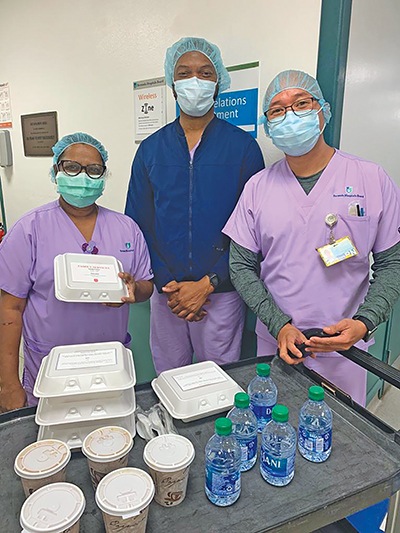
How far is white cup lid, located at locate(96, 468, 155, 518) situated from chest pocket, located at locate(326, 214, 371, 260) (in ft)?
3.18

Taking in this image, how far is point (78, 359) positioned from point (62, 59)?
8.00ft

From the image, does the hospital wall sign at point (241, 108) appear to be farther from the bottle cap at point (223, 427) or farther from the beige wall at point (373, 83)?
the bottle cap at point (223, 427)

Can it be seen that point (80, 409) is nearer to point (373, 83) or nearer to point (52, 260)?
point (52, 260)

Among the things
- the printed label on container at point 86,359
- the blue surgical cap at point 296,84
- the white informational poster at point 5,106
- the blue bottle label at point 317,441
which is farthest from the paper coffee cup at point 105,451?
the white informational poster at point 5,106

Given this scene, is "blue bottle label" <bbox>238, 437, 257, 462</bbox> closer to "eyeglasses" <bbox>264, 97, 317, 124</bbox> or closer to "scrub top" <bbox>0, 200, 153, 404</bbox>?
"scrub top" <bbox>0, 200, 153, 404</bbox>

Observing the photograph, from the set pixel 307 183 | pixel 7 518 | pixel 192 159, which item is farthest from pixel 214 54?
pixel 7 518

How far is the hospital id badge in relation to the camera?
4.39ft

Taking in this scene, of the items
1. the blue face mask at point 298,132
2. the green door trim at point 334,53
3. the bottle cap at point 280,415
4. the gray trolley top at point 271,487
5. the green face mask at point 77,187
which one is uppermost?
the green door trim at point 334,53

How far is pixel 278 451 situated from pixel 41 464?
48 centimetres

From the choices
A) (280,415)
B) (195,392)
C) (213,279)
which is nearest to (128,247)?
(213,279)

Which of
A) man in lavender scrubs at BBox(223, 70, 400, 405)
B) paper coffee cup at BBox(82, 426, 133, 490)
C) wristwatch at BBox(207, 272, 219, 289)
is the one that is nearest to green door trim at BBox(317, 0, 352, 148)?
man in lavender scrubs at BBox(223, 70, 400, 405)

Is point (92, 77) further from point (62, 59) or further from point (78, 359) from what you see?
point (78, 359)

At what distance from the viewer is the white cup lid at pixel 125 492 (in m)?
0.68

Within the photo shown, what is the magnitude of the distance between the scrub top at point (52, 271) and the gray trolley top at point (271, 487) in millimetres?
420
